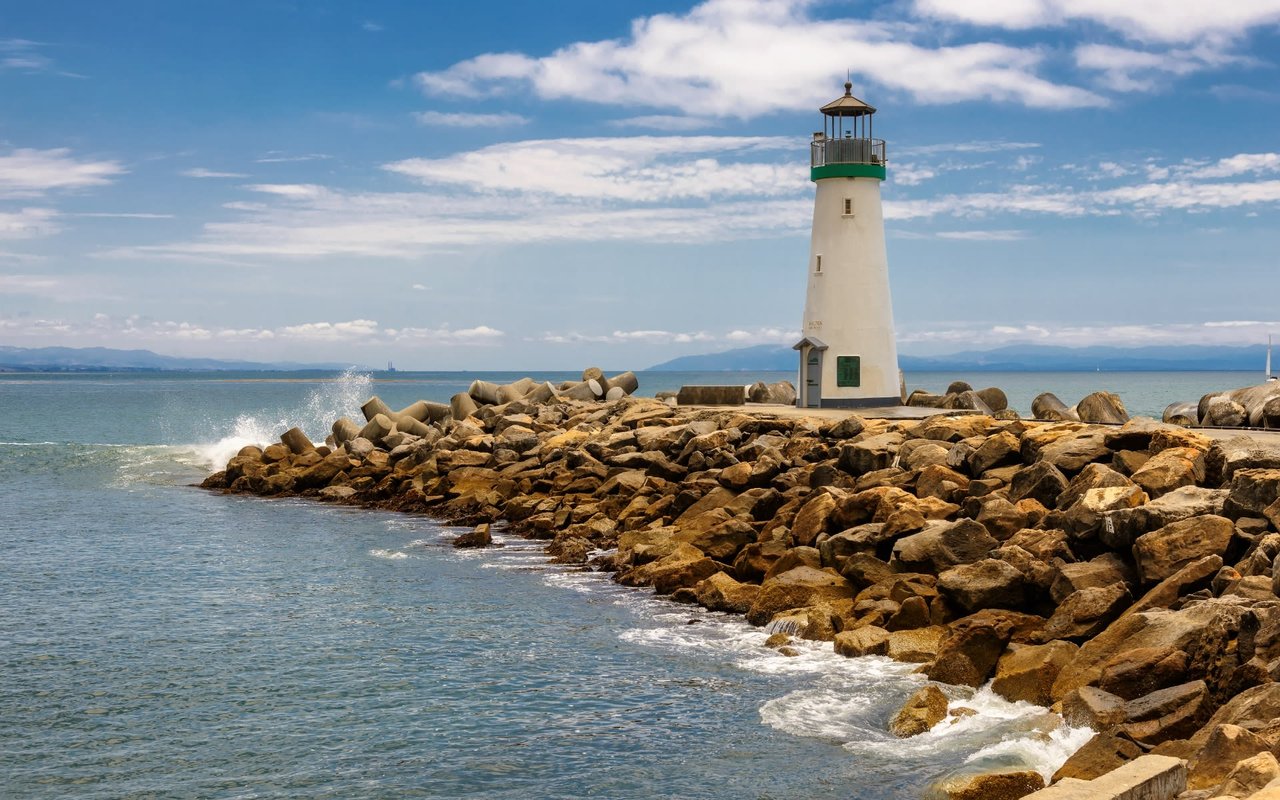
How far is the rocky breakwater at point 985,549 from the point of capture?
32.0 ft

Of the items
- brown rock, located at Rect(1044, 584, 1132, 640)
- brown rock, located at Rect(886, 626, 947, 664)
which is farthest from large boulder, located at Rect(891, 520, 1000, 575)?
brown rock, located at Rect(1044, 584, 1132, 640)

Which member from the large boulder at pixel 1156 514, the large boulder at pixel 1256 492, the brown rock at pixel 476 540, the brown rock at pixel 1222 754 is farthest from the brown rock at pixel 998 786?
the brown rock at pixel 476 540

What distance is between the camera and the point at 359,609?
17.1 metres

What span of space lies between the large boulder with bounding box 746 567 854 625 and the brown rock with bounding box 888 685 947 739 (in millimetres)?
3755

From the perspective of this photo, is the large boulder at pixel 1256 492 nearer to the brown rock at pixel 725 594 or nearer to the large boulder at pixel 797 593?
the large boulder at pixel 797 593

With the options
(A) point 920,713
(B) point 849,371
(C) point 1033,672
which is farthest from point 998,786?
(B) point 849,371

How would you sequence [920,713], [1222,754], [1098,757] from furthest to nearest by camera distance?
[920,713] → [1098,757] → [1222,754]

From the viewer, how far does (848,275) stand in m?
31.0

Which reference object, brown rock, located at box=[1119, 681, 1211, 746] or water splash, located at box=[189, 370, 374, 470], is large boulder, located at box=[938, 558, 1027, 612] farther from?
water splash, located at box=[189, 370, 374, 470]

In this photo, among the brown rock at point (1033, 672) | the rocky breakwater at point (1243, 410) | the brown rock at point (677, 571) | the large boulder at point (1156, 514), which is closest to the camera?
the brown rock at point (1033, 672)

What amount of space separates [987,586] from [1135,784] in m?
5.64

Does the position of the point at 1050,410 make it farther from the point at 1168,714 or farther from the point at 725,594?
the point at 1168,714

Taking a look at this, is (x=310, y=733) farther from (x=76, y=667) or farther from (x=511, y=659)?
(x=76, y=667)

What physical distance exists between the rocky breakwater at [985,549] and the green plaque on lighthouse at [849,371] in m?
4.45
